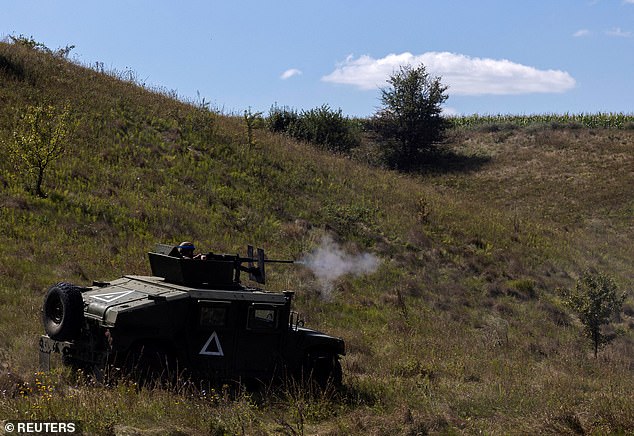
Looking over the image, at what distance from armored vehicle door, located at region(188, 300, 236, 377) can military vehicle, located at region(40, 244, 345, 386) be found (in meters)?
0.01

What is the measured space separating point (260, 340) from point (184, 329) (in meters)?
1.29

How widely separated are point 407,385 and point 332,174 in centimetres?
2257

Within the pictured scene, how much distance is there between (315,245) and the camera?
87.9 ft

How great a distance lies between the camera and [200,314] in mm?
11117

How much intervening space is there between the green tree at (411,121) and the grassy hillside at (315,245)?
30.4ft

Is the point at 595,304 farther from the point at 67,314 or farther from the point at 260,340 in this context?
the point at 67,314

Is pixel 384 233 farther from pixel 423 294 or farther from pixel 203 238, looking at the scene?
pixel 203 238

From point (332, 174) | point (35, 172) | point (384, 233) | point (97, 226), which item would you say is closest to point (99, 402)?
point (97, 226)

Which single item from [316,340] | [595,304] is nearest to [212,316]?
[316,340]

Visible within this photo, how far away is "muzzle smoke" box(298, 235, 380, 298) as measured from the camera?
82.2ft

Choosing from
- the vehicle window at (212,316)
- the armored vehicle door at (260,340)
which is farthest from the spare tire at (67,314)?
the armored vehicle door at (260,340)

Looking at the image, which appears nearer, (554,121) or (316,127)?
(316,127)

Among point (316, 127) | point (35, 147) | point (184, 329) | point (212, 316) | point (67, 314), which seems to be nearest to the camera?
point (67, 314)

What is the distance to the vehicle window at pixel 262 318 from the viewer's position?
1159 centimetres
